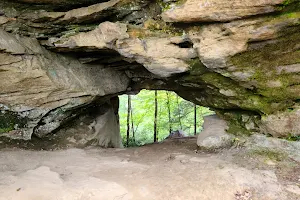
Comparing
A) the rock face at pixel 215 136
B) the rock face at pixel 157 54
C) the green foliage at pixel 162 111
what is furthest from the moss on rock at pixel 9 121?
the green foliage at pixel 162 111

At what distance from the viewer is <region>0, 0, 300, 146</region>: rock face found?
256 inches

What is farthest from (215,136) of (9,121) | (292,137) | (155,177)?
(9,121)

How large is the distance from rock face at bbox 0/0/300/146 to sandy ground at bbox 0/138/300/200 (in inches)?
57.7

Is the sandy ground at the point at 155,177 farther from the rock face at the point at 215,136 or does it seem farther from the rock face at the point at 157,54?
the rock face at the point at 157,54

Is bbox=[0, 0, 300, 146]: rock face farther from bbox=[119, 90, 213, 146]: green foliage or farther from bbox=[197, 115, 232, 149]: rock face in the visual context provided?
bbox=[119, 90, 213, 146]: green foliage

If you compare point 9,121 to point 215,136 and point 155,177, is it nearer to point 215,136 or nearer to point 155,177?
point 155,177

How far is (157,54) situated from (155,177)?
3.84 meters

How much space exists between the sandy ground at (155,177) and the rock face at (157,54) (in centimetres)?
146

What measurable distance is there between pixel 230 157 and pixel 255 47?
3236 millimetres

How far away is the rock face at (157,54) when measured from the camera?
6.49 m

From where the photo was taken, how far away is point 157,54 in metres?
7.93

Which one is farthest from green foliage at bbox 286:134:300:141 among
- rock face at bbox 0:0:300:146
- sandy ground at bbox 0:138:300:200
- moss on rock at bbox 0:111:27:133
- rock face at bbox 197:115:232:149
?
moss on rock at bbox 0:111:27:133

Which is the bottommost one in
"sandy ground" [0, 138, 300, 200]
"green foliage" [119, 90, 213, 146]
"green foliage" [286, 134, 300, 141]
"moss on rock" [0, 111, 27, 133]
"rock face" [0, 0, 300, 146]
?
"green foliage" [119, 90, 213, 146]

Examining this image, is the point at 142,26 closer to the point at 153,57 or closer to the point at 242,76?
the point at 153,57
